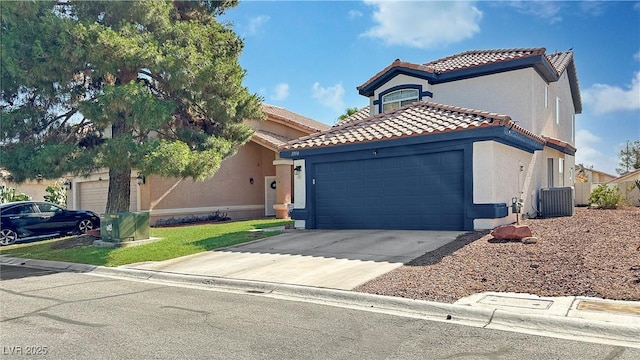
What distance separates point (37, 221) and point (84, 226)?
1732mm

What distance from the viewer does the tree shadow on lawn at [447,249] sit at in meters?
9.38

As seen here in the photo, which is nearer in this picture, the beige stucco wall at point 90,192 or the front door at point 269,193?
the beige stucco wall at point 90,192

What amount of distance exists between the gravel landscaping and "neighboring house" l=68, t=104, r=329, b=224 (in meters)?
14.1

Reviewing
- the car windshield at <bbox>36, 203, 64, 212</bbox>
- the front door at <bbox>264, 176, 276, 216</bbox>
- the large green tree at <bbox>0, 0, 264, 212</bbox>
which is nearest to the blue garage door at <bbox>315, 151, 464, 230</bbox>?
the large green tree at <bbox>0, 0, 264, 212</bbox>

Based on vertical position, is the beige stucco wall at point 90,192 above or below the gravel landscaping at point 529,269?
above

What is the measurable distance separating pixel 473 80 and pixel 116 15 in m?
12.8

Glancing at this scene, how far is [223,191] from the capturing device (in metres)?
24.0

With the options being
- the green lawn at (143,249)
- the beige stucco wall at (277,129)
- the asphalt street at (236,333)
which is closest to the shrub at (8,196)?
the beige stucco wall at (277,129)

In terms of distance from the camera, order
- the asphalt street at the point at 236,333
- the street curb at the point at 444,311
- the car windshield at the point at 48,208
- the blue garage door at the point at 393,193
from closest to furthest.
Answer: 1. the asphalt street at the point at 236,333
2. the street curb at the point at 444,311
3. the blue garage door at the point at 393,193
4. the car windshield at the point at 48,208

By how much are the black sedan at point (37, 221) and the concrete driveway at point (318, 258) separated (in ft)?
29.0

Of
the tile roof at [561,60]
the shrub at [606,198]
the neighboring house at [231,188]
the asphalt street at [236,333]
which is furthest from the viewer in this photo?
the neighboring house at [231,188]

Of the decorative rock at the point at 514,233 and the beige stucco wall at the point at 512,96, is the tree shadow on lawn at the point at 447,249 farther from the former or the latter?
the beige stucco wall at the point at 512,96

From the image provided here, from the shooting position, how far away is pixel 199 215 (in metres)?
22.8

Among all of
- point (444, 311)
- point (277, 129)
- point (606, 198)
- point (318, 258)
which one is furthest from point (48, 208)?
point (606, 198)
